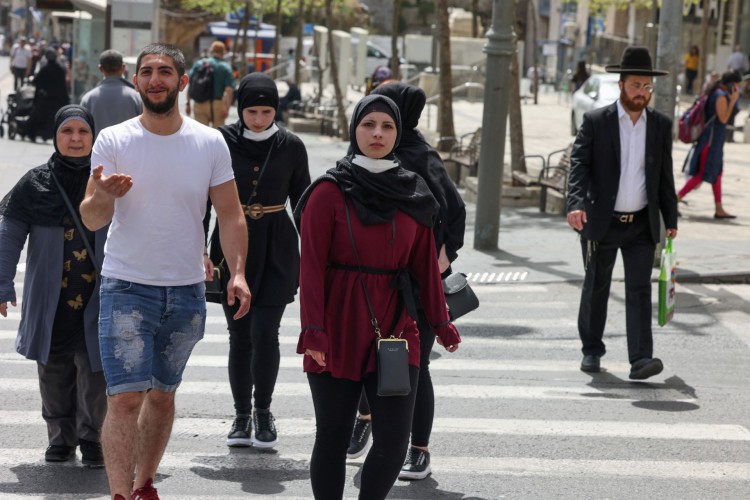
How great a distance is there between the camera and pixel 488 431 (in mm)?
7066

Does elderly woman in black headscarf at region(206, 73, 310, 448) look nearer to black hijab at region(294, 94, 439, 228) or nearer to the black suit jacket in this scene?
black hijab at region(294, 94, 439, 228)

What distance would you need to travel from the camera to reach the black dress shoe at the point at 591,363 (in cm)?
852

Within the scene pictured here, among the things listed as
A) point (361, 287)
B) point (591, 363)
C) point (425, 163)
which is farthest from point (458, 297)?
point (591, 363)

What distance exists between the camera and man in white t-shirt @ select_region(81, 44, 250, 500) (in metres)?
5.05

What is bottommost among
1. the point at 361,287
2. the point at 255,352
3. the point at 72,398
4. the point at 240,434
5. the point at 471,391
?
the point at 471,391

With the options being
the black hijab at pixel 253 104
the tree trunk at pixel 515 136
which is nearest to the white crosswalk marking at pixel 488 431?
the black hijab at pixel 253 104

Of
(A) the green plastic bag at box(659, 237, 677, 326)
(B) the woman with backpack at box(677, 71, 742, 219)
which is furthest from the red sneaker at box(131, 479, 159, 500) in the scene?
(B) the woman with backpack at box(677, 71, 742, 219)

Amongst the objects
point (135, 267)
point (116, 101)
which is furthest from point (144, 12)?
point (135, 267)

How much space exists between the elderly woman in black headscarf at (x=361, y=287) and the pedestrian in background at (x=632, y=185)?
3.28 meters

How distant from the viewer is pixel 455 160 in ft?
63.5

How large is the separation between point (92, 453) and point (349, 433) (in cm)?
172

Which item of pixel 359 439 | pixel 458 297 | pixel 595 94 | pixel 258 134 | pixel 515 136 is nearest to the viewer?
pixel 458 297

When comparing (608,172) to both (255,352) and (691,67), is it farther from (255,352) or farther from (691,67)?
(691,67)

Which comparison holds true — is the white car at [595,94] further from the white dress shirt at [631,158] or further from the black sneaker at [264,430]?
the black sneaker at [264,430]
